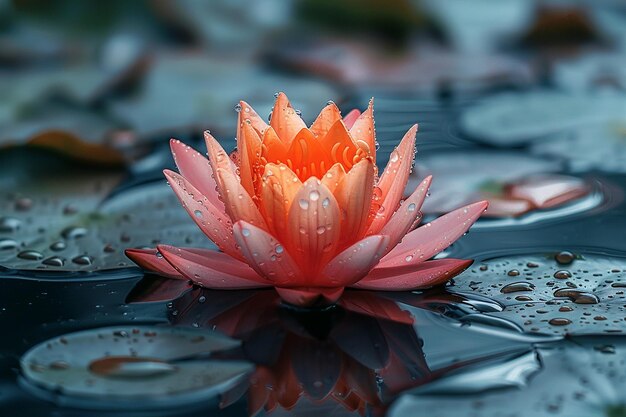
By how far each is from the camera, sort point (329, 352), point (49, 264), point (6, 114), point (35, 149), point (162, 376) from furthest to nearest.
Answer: point (6, 114) < point (35, 149) < point (49, 264) < point (329, 352) < point (162, 376)

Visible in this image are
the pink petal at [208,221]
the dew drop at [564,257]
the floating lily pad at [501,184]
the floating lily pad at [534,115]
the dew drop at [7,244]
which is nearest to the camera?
the pink petal at [208,221]

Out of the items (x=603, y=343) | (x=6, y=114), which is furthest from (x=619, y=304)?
(x=6, y=114)

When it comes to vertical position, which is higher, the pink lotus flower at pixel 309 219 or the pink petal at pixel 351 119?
the pink petal at pixel 351 119

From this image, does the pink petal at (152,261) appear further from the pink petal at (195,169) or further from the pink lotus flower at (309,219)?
the pink petal at (195,169)

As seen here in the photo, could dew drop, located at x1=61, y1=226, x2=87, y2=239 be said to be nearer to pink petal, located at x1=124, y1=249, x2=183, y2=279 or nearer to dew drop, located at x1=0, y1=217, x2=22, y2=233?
dew drop, located at x1=0, y1=217, x2=22, y2=233

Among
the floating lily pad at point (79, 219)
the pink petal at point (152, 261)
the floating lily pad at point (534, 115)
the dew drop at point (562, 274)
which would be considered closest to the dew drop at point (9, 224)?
the floating lily pad at point (79, 219)

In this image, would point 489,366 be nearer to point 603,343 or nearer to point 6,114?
point 603,343

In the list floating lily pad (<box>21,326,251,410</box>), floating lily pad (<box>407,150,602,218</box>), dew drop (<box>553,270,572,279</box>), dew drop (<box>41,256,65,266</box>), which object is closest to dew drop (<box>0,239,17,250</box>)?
dew drop (<box>41,256,65,266</box>)
